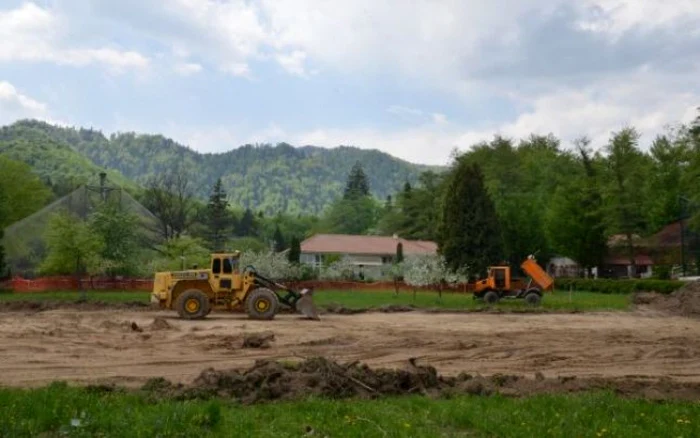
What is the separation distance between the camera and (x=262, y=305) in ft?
87.9

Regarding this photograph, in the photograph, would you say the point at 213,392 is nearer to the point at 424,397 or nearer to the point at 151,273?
the point at 424,397

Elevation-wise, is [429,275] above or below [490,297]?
above

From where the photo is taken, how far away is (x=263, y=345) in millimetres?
18344

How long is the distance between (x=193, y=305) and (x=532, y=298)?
18.6 m

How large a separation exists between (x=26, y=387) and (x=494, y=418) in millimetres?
7148

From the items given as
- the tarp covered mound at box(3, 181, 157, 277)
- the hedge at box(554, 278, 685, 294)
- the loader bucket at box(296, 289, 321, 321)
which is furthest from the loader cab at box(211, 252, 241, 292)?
the tarp covered mound at box(3, 181, 157, 277)

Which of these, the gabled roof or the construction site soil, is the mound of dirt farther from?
the gabled roof

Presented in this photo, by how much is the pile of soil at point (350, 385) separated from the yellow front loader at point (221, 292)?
1463 centimetres

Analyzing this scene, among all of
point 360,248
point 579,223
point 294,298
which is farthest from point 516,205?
point 294,298

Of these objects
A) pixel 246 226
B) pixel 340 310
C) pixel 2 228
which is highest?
pixel 246 226

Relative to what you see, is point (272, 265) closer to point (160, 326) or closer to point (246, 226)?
point (160, 326)

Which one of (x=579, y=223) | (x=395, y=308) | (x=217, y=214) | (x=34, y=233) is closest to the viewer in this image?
(x=395, y=308)

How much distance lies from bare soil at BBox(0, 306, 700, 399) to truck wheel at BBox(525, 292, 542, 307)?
951cm

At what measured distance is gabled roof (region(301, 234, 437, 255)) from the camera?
300 ft
